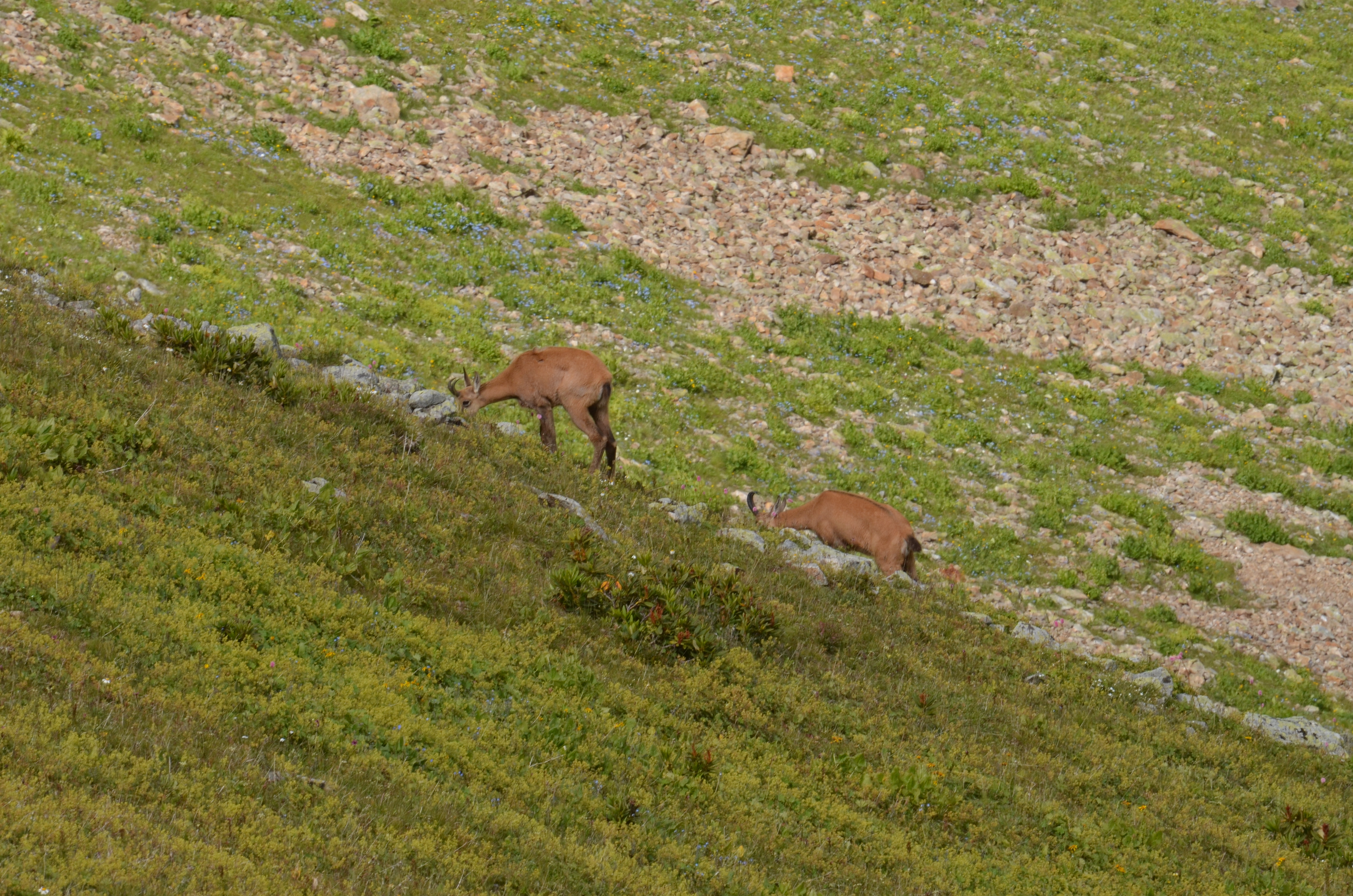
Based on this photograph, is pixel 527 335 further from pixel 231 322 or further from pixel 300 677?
pixel 300 677

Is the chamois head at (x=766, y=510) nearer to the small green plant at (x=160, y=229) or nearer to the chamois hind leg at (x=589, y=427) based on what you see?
the chamois hind leg at (x=589, y=427)

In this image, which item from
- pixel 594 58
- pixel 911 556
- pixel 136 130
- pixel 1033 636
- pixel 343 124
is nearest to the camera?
pixel 1033 636

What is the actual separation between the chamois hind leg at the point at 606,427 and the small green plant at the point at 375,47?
543 inches

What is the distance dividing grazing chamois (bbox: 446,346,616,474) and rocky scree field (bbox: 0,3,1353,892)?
59cm

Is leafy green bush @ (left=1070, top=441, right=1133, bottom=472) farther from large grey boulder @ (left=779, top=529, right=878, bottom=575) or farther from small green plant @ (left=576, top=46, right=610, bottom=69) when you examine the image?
small green plant @ (left=576, top=46, right=610, bottom=69)

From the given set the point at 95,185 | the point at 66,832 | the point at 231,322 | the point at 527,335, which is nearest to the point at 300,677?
the point at 66,832

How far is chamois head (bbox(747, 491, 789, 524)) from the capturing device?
15.1 meters

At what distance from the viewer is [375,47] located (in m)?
25.3

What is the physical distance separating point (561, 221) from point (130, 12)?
1074 cm

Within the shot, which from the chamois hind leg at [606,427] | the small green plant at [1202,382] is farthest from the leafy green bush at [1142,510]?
the chamois hind leg at [606,427]

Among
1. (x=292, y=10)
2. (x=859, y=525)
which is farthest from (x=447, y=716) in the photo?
(x=292, y=10)

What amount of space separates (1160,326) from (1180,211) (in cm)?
452

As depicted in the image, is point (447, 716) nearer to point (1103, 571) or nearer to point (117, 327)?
point (117, 327)

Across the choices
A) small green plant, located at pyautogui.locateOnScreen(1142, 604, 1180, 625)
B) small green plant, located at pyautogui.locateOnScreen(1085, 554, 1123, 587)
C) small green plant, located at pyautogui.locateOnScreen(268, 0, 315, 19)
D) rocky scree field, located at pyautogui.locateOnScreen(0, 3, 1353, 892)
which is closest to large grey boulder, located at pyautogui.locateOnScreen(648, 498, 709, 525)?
rocky scree field, located at pyautogui.locateOnScreen(0, 3, 1353, 892)
